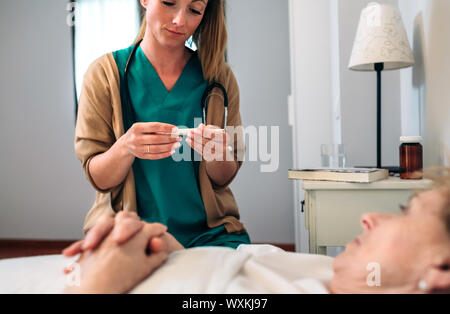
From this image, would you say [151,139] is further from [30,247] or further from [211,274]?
[30,247]

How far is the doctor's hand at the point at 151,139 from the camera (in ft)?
3.04

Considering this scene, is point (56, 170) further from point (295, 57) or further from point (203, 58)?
point (203, 58)

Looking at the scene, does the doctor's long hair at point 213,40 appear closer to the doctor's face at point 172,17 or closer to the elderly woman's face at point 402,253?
the doctor's face at point 172,17

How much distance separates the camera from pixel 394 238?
1.82ft

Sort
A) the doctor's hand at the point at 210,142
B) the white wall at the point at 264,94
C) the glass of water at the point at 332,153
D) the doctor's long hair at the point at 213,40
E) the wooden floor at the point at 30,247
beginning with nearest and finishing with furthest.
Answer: the doctor's hand at the point at 210,142 < the doctor's long hair at the point at 213,40 < the glass of water at the point at 332,153 < the white wall at the point at 264,94 < the wooden floor at the point at 30,247

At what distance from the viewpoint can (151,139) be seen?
92 cm

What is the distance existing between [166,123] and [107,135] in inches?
6.9

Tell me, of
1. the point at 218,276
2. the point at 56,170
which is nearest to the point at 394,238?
the point at 218,276

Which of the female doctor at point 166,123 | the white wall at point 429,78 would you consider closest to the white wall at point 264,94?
the white wall at point 429,78

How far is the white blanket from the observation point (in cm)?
55

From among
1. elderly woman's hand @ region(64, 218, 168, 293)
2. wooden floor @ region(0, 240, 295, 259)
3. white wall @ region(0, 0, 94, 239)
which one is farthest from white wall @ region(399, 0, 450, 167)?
wooden floor @ region(0, 240, 295, 259)

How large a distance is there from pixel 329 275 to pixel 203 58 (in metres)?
0.80

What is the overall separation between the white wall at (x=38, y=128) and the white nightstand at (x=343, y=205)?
2.34 meters

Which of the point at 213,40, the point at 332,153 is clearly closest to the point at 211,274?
the point at 213,40
